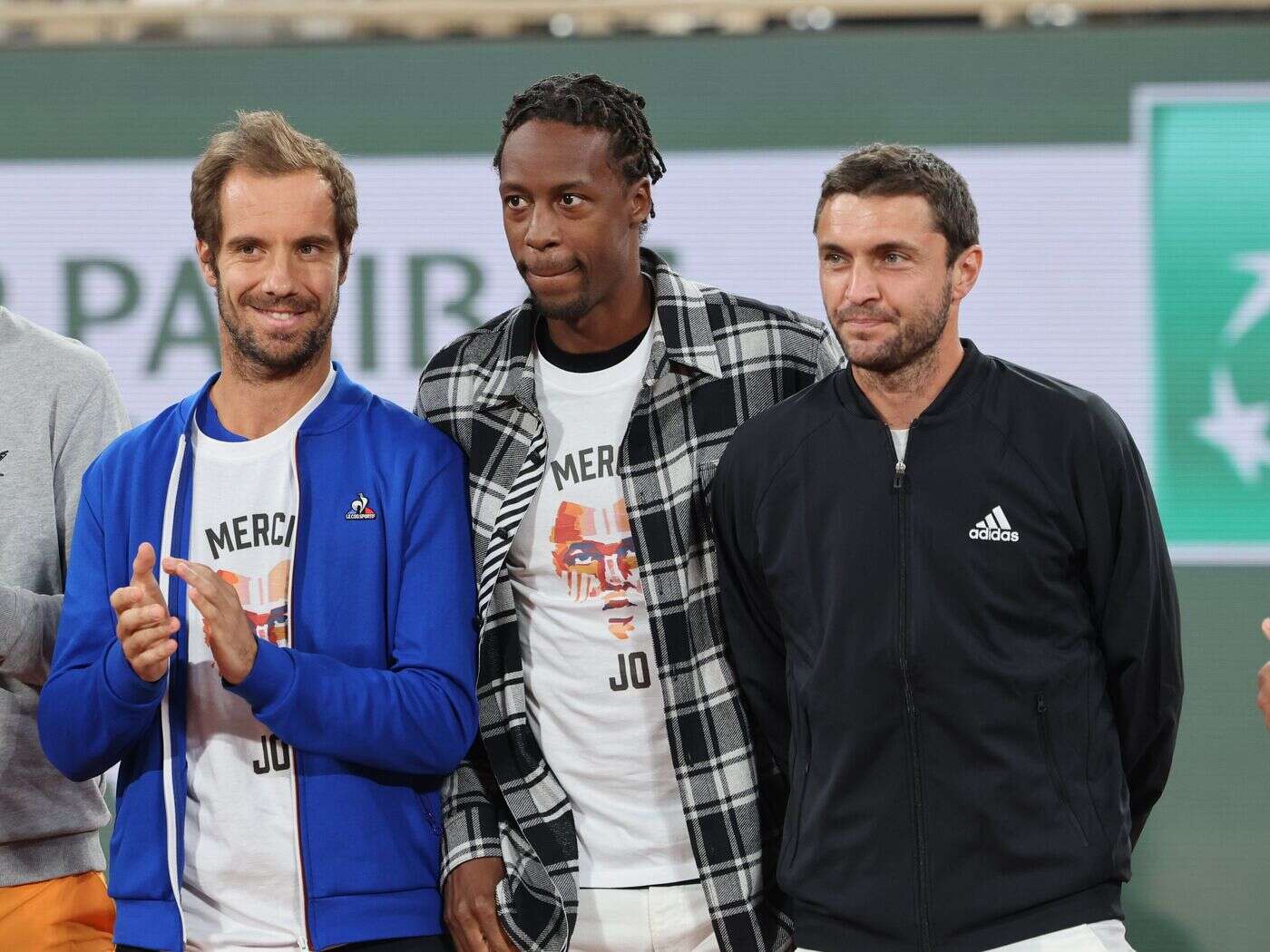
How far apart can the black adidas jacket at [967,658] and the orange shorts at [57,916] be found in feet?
3.42

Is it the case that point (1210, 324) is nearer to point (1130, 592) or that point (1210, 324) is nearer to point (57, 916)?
point (1130, 592)

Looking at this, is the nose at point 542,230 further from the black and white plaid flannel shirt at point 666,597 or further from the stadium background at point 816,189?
the stadium background at point 816,189

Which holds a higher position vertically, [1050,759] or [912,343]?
[912,343]

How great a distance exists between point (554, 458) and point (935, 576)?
22.9 inches

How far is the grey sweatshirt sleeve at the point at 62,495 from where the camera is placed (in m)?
2.05

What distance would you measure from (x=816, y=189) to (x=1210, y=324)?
0.87 m

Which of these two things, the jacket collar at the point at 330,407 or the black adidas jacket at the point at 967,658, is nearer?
the black adidas jacket at the point at 967,658

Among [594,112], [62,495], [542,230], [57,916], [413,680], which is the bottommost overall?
[57,916]

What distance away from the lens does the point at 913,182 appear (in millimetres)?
1923

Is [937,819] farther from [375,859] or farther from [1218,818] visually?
[1218,818]

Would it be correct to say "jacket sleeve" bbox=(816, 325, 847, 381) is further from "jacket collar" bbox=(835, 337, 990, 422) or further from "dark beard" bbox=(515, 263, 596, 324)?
"dark beard" bbox=(515, 263, 596, 324)

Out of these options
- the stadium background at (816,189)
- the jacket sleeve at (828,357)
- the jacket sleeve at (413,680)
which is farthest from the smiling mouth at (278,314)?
the stadium background at (816,189)

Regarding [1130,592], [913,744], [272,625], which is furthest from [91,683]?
[1130,592]

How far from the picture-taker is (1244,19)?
3191 millimetres
